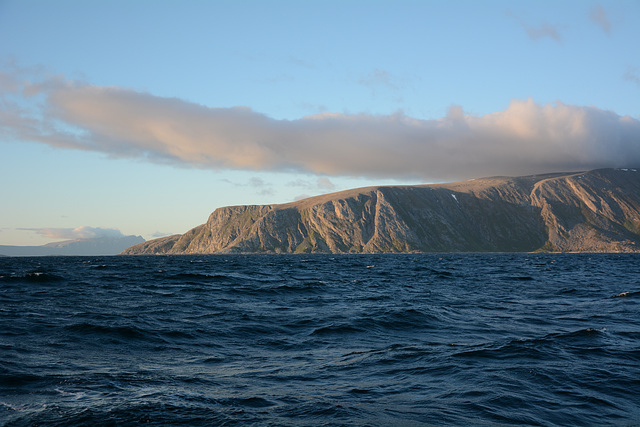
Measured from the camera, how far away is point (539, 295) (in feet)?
133

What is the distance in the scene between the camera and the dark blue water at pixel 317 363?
11531 mm

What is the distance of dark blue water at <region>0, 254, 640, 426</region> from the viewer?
454 inches

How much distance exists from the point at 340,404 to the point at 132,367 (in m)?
8.47

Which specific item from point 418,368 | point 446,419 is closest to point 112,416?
point 446,419

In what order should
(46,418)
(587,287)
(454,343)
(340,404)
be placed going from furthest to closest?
(587,287), (454,343), (340,404), (46,418)

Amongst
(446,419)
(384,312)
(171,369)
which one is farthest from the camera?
(384,312)

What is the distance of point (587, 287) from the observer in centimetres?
4756

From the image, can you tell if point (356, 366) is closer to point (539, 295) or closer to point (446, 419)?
point (446, 419)

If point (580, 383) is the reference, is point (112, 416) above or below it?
above

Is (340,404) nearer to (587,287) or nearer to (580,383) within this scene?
(580,383)

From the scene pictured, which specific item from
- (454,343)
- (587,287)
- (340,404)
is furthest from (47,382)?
(587,287)

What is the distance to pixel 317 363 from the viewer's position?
1738 centimetres

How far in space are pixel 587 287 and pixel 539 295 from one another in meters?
11.1

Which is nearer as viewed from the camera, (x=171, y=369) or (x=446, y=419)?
(x=446, y=419)
